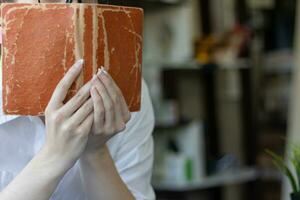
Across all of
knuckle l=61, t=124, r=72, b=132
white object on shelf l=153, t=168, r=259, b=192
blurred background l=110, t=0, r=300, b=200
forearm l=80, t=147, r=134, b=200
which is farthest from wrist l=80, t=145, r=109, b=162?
white object on shelf l=153, t=168, r=259, b=192

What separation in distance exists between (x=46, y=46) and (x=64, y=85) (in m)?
0.06

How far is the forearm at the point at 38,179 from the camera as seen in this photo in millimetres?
807

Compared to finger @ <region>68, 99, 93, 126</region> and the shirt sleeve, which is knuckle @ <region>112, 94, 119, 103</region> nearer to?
finger @ <region>68, 99, 93, 126</region>

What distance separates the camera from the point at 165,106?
2.51 m

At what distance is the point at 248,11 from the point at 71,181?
2175mm

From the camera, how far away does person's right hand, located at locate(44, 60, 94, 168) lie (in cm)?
76

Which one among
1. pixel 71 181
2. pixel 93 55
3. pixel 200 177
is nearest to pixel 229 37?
pixel 200 177

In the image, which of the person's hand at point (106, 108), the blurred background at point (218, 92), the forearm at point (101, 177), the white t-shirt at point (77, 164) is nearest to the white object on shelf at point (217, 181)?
the blurred background at point (218, 92)

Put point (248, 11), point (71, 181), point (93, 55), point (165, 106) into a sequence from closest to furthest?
point (93, 55)
point (71, 181)
point (165, 106)
point (248, 11)

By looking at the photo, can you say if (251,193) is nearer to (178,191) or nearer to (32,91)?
(178,191)

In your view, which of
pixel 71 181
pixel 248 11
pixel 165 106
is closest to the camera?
pixel 71 181

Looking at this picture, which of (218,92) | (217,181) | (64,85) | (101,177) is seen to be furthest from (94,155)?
(218,92)

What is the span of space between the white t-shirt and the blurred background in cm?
132

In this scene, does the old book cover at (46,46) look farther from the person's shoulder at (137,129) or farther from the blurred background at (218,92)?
the blurred background at (218,92)
